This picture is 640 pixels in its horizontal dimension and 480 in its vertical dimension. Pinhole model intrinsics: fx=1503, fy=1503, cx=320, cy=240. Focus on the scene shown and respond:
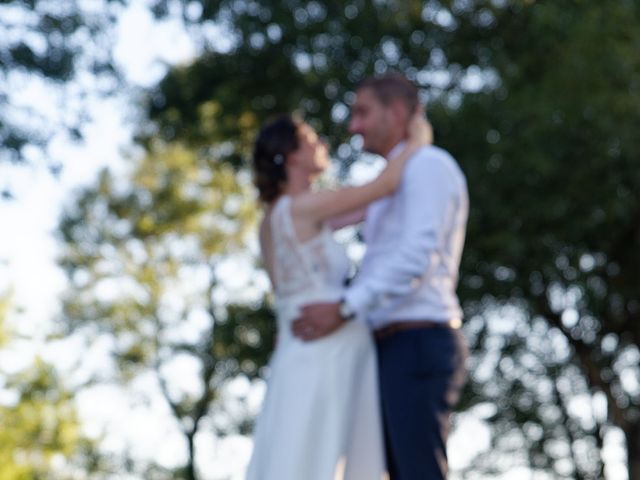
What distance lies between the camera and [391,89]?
Answer: 5.73m

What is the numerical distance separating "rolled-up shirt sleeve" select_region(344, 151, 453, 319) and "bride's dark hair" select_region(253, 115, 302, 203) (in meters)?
0.64

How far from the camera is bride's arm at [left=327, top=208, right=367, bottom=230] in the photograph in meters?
5.90

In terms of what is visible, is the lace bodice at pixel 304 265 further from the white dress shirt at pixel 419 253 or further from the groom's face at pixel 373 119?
the groom's face at pixel 373 119

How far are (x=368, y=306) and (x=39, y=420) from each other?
Answer: 36.3 metres

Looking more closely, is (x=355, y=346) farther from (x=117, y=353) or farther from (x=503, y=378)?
(x=117, y=353)

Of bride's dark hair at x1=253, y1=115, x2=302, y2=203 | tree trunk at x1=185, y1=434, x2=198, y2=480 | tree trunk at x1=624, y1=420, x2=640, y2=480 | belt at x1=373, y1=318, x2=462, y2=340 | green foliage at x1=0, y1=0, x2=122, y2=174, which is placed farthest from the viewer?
tree trunk at x1=185, y1=434, x2=198, y2=480

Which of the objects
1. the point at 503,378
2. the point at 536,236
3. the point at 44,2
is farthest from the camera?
the point at 503,378

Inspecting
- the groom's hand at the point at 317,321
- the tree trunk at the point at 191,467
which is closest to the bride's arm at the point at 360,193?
the groom's hand at the point at 317,321

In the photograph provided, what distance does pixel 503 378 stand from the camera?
27.6m

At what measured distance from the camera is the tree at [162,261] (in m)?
34.9

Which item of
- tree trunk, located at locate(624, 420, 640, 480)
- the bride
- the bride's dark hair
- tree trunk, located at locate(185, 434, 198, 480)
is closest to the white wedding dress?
the bride

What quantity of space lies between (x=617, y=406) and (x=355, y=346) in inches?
733

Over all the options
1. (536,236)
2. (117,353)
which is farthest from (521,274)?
(117,353)

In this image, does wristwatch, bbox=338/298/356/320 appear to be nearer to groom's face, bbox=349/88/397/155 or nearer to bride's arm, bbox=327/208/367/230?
bride's arm, bbox=327/208/367/230
